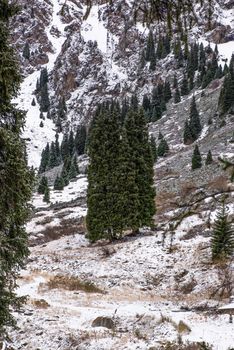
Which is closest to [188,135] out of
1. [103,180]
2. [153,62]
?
[103,180]

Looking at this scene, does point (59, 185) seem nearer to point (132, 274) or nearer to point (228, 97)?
point (228, 97)

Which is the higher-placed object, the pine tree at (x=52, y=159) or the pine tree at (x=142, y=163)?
the pine tree at (x=142, y=163)

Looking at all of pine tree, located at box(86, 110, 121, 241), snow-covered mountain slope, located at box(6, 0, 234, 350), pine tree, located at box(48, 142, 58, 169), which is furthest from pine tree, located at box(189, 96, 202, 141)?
pine tree, located at box(86, 110, 121, 241)

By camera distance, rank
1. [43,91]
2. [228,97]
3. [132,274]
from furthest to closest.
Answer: [43,91], [228,97], [132,274]

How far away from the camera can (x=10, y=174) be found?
29.9 ft

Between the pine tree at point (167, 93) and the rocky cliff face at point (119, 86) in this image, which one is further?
the pine tree at point (167, 93)

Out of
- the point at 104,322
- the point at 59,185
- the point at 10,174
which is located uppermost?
the point at 10,174

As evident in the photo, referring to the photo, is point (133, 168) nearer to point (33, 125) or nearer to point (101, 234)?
point (101, 234)

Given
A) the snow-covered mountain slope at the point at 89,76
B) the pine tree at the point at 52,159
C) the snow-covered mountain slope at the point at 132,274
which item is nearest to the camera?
the snow-covered mountain slope at the point at 132,274

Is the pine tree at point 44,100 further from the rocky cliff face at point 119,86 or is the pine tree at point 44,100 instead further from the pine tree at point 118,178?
the pine tree at point 118,178

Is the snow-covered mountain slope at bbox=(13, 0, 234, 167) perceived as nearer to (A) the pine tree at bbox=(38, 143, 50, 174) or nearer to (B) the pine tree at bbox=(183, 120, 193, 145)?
(A) the pine tree at bbox=(38, 143, 50, 174)

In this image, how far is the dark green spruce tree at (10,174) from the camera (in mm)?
8961

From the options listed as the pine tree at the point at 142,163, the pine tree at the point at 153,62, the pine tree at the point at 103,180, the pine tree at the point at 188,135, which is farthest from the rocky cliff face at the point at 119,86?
the pine tree at the point at 103,180

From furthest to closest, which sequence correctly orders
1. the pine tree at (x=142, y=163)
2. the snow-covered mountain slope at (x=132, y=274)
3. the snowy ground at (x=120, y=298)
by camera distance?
1. the pine tree at (x=142, y=163)
2. the snowy ground at (x=120, y=298)
3. the snow-covered mountain slope at (x=132, y=274)
